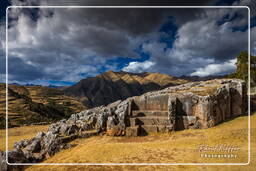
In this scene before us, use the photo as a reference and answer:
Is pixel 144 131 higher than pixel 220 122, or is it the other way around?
pixel 220 122

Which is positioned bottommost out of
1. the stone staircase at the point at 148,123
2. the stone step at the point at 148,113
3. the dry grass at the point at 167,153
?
the dry grass at the point at 167,153

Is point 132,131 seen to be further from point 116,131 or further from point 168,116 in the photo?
point 168,116

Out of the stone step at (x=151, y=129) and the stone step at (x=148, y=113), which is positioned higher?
the stone step at (x=148, y=113)

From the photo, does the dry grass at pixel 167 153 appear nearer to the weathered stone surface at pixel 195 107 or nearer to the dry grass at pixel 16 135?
the weathered stone surface at pixel 195 107

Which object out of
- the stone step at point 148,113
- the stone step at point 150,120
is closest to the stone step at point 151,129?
the stone step at point 150,120

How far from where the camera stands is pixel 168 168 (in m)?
11.0

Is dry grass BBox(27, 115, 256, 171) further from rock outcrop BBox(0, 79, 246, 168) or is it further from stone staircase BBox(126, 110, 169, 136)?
rock outcrop BBox(0, 79, 246, 168)

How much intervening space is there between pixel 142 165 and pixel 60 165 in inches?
293

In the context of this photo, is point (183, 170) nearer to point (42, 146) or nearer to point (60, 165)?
point (60, 165)

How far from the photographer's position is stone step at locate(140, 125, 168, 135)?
20.7m

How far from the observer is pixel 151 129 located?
21094 millimetres

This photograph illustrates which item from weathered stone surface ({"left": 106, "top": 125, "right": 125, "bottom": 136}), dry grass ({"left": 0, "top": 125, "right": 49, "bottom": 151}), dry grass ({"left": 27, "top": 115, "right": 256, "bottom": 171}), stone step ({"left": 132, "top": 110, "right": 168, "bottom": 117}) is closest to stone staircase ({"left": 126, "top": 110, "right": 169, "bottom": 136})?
stone step ({"left": 132, "top": 110, "right": 168, "bottom": 117})

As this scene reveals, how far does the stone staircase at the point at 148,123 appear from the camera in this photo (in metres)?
20.4

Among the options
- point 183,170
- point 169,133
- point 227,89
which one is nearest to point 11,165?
point 183,170
